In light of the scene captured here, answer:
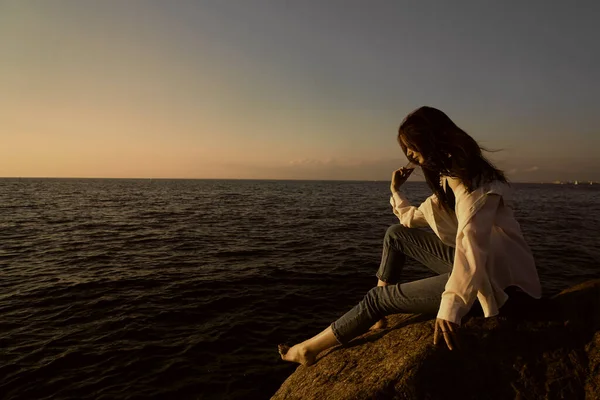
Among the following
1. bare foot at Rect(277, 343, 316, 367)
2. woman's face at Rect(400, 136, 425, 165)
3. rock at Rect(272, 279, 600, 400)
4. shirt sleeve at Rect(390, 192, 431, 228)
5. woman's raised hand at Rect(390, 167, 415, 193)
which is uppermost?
woman's face at Rect(400, 136, 425, 165)

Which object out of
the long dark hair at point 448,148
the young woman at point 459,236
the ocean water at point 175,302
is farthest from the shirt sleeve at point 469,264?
the ocean water at point 175,302

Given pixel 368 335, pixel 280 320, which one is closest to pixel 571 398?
pixel 368 335

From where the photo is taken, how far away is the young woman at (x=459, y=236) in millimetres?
2547

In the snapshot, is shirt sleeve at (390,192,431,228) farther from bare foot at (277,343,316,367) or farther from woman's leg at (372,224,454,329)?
bare foot at (277,343,316,367)

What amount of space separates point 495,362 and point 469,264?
1.17m

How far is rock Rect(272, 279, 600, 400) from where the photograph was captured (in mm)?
2844

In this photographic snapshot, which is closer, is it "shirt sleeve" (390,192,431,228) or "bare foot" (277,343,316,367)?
"shirt sleeve" (390,192,431,228)

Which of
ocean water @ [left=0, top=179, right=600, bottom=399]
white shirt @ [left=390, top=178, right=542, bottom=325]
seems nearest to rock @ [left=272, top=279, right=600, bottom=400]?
A: white shirt @ [left=390, top=178, right=542, bottom=325]

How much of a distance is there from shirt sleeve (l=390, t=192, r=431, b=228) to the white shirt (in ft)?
2.56

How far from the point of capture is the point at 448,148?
8.77ft

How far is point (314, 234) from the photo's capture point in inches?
706

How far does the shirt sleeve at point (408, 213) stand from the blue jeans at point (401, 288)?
99 mm

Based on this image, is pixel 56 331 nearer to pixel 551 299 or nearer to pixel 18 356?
pixel 18 356

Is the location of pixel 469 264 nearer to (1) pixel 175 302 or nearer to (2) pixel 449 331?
(2) pixel 449 331
